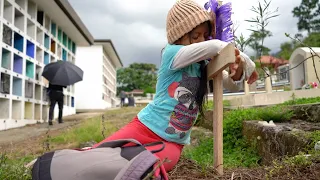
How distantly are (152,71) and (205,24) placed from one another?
46.1 meters

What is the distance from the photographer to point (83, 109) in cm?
1573

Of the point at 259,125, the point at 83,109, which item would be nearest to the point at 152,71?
the point at 83,109

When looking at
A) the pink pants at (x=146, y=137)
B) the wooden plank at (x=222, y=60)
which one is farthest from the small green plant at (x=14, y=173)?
the wooden plank at (x=222, y=60)

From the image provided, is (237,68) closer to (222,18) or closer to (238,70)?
(238,70)

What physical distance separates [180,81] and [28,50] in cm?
647

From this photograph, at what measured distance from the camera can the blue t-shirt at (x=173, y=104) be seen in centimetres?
138

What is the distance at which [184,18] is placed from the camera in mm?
1411

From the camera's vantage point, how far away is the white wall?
1605 cm

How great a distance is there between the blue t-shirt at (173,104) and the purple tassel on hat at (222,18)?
211 millimetres

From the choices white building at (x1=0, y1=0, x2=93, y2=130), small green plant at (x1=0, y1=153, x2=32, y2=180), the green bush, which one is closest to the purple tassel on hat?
small green plant at (x1=0, y1=153, x2=32, y2=180)

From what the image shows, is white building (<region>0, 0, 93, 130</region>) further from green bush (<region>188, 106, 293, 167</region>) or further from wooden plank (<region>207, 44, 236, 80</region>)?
wooden plank (<region>207, 44, 236, 80</region>)

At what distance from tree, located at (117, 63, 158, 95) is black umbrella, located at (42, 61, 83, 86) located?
127ft

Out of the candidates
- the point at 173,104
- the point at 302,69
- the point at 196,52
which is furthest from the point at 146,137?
the point at 302,69

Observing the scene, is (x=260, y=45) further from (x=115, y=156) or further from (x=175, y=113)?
(x=115, y=156)
